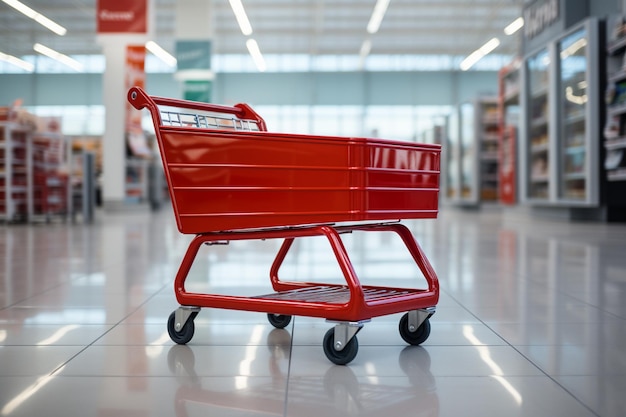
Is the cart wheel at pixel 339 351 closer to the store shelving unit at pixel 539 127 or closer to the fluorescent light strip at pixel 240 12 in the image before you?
the store shelving unit at pixel 539 127

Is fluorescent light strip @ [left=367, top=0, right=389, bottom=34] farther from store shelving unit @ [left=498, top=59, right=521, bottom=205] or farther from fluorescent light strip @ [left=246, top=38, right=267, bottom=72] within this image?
store shelving unit @ [left=498, top=59, right=521, bottom=205]

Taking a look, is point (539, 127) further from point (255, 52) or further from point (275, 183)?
point (255, 52)

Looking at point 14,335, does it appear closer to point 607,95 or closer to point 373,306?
point 373,306

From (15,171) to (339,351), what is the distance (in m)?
9.79

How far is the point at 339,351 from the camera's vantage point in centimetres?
198

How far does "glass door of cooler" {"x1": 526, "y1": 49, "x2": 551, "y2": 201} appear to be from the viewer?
11.3m

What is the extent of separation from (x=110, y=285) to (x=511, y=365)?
94.2 inches

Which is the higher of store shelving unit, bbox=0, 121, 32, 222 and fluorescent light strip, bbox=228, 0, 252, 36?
fluorescent light strip, bbox=228, 0, 252, 36

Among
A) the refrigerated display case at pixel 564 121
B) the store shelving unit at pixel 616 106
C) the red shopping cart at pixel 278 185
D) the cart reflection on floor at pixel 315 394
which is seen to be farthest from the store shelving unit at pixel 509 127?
the cart reflection on floor at pixel 315 394

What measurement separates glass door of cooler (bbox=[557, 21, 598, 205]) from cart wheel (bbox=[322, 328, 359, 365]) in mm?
8515

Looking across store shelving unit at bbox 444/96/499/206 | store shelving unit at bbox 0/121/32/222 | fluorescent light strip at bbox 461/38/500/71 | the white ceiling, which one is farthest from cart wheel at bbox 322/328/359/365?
fluorescent light strip at bbox 461/38/500/71

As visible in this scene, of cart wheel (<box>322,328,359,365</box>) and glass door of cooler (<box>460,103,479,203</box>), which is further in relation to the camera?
glass door of cooler (<box>460,103,479,203</box>)

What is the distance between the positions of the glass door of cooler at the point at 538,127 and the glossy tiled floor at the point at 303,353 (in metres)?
7.54

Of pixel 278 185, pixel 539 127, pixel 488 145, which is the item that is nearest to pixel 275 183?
pixel 278 185
